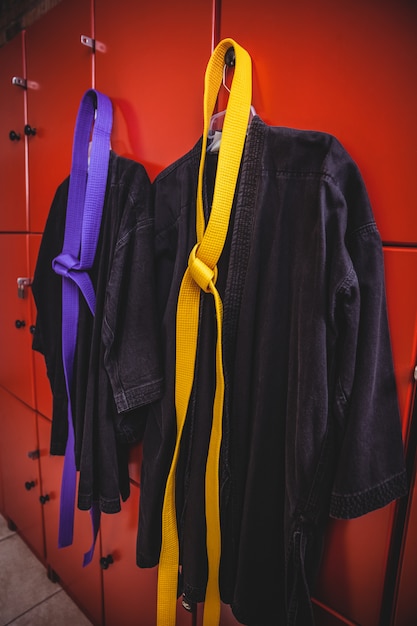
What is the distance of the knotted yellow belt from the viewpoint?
0.67 m

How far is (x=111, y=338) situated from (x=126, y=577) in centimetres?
93

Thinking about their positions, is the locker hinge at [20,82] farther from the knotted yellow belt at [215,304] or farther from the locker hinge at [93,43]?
the knotted yellow belt at [215,304]

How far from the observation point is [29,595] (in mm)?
1574

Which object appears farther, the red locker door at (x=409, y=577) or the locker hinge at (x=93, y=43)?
the locker hinge at (x=93, y=43)

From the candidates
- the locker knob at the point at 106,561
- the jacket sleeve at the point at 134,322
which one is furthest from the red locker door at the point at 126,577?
the jacket sleeve at the point at 134,322

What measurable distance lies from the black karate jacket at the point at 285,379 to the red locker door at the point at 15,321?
0.90 meters

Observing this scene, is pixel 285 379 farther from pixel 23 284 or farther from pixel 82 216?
pixel 23 284

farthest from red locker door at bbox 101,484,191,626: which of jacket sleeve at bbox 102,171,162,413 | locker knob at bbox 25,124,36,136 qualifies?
locker knob at bbox 25,124,36,136

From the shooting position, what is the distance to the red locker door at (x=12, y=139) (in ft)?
4.31

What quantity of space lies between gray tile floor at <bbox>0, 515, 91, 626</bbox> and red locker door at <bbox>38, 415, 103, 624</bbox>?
0.04 meters

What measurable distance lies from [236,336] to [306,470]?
279mm

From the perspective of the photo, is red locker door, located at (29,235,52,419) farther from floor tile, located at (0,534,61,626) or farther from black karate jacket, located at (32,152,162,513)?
floor tile, located at (0,534,61,626)

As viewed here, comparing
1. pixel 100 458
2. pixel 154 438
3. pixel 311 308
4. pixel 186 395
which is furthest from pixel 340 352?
pixel 100 458

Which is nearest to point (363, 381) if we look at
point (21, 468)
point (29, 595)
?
point (21, 468)
